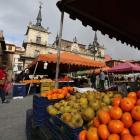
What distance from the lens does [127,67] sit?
9.30 metres

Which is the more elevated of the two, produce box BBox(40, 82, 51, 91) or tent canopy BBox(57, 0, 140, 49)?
tent canopy BBox(57, 0, 140, 49)

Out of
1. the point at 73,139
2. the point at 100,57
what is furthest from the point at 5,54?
the point at 73,139

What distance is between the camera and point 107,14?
2893 millimetres

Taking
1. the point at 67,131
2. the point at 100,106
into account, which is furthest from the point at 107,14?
the point at 67,131

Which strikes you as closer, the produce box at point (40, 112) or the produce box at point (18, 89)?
the produce box at point (40, 112)

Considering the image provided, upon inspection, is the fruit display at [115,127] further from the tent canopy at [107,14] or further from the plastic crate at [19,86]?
the plastic crate at [19,86]

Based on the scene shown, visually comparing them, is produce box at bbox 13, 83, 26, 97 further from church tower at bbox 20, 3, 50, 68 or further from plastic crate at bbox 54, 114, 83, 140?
church tower at bbox 20, 3, 50, 68

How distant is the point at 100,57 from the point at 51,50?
85.1 feet

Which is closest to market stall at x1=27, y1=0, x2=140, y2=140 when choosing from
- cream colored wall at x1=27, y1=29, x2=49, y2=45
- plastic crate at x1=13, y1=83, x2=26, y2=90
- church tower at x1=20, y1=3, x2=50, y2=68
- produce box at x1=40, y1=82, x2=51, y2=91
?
produce box at x1=40, y1=82, x2=51, y2=91

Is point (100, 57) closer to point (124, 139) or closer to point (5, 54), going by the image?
point (5, 54)

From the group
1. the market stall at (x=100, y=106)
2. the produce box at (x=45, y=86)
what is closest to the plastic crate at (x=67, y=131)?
the market stall at (x=100, y=106)

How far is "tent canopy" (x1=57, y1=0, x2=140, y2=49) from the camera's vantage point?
97.5 inches

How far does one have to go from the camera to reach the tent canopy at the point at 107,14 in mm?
2477

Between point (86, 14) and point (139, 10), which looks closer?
point (139, 10)
